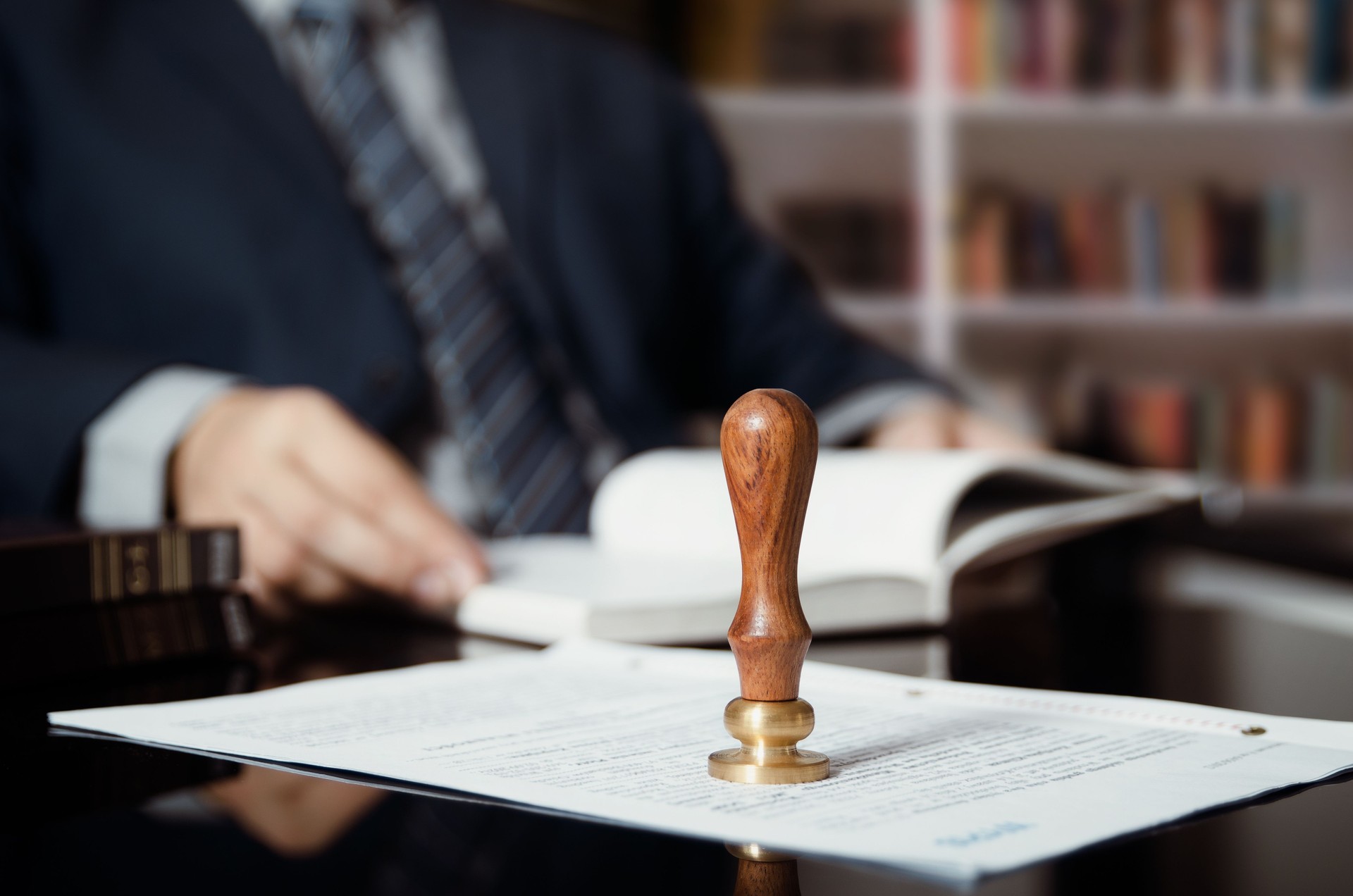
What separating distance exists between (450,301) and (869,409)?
36 centimetres

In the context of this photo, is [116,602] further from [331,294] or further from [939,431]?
[939,431]

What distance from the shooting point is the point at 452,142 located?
3.76ft

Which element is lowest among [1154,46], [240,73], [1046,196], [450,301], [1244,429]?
[1244,429]

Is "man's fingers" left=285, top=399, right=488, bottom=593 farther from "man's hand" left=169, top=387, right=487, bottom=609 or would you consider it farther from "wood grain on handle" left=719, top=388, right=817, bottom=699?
"wood grain on handle" left=719, top=388, right=817, bottom=699

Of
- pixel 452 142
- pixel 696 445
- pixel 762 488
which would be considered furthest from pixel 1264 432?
pixel 762 488

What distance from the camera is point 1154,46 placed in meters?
2.45

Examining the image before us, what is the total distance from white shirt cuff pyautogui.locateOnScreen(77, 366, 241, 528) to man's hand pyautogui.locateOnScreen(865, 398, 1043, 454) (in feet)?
1.75

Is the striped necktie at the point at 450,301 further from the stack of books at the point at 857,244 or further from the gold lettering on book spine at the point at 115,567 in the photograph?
the stack of books at the point at 857,244

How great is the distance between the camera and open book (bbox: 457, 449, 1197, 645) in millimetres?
538

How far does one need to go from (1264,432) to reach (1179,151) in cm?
65

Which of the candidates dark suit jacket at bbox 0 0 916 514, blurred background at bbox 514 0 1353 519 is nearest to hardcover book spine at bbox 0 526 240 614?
dark suit jacket at bbox 0 0 916 514

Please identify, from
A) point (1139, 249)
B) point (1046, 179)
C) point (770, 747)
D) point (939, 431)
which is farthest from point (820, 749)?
point (1046, 179)

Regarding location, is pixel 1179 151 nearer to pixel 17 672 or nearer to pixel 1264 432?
pixel 1264 432

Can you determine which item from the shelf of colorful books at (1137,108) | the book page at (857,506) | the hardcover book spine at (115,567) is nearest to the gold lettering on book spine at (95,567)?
the hardcover book spine at (115,567)
